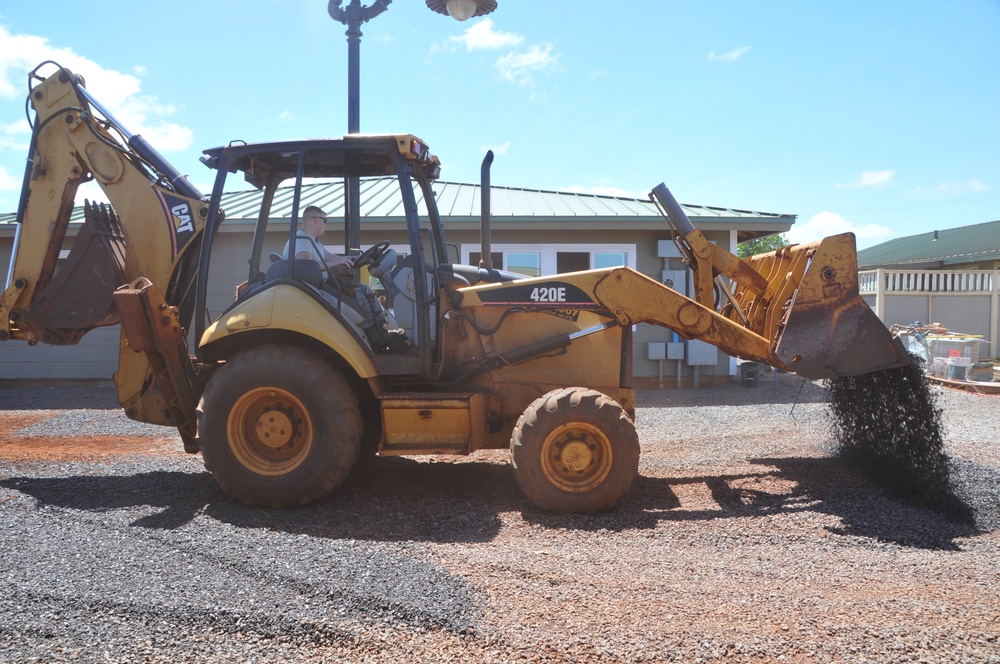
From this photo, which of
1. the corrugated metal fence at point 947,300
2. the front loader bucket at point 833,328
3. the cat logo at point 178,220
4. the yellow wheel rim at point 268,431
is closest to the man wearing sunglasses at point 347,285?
the yellow wheel rim at point 268,431

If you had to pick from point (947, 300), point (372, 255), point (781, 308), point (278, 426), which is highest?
point (947, 300)

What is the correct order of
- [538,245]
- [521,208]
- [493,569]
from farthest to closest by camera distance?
[521,208] → [538,245] → [493,569]

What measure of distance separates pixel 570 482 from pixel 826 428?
4.20m

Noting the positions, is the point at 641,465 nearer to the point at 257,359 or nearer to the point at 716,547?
the point at 716,547

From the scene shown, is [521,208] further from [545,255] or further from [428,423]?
[428,423]

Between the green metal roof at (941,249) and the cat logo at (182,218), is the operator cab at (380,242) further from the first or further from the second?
the green metal roof at (941,249)

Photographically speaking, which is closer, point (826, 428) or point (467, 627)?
point (467, 627)

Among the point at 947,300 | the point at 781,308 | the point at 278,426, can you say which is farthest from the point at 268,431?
the point at 947,300

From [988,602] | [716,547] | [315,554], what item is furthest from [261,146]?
[988,602]

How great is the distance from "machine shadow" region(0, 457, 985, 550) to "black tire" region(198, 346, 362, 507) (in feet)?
0.67

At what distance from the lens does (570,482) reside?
5031 millimetres

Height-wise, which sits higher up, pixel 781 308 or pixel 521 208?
pixel 521 208

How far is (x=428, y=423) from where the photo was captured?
527cm

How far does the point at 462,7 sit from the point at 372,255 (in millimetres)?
3381
